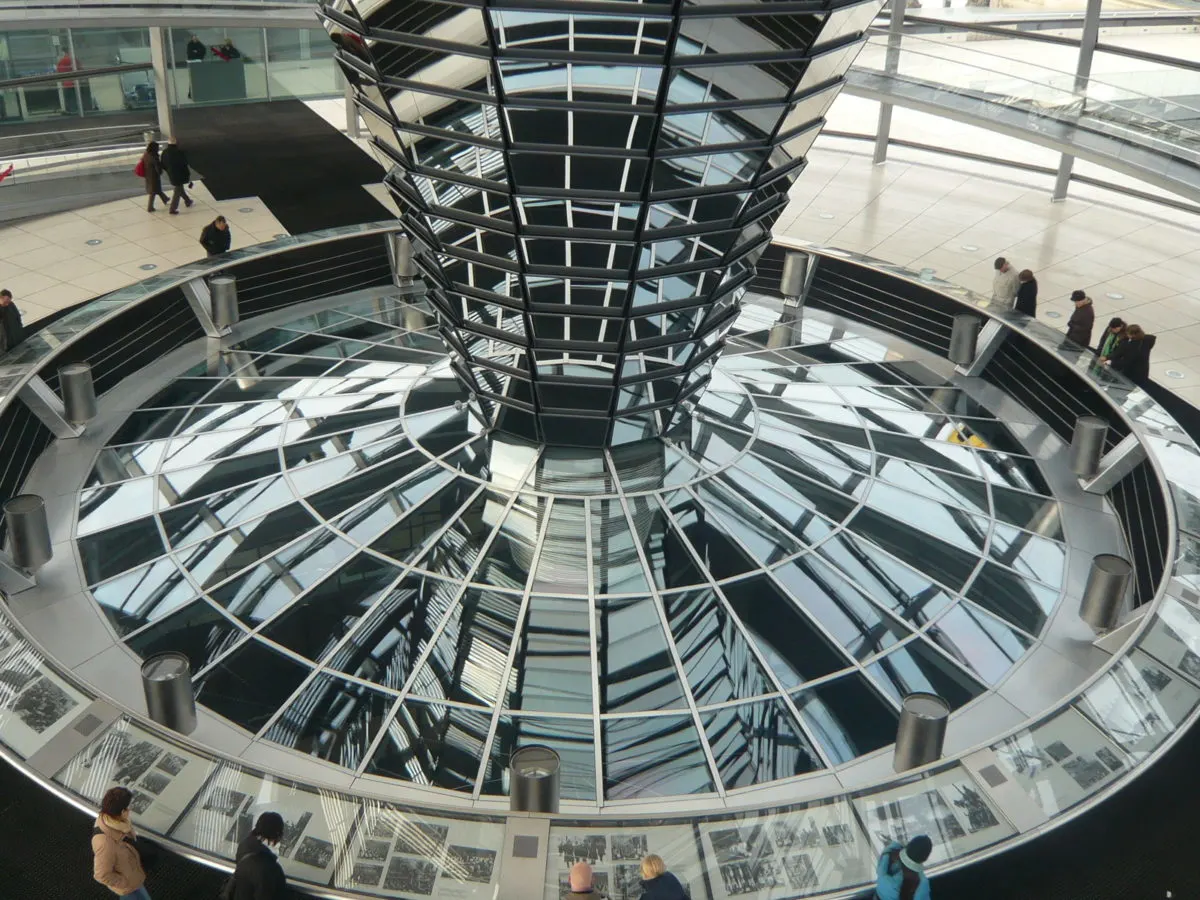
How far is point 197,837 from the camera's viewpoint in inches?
369

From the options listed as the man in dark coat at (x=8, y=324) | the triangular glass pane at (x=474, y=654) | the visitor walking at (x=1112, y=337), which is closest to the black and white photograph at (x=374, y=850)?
the triangular glass pane at (x=474, y=654)

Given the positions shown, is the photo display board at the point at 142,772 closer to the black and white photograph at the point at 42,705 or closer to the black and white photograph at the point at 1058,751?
the black and white photograph at the point at 42,705

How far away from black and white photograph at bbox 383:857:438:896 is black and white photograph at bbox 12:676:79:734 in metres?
3.34

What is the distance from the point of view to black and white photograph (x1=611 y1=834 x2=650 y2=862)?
902 centimetres

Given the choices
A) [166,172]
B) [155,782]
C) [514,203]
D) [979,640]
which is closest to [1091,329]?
[979,640]

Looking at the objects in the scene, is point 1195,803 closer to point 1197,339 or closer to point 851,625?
point 851,625

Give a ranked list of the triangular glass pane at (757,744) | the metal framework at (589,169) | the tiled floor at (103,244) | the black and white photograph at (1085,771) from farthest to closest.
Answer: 1. the tiled floor at (103,244)
2. the triangular glass pane at (757,744)
3. the metal framework at (589,169)
4. the black and white photograph at (1085,771)

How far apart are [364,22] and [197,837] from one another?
6854 millimetres

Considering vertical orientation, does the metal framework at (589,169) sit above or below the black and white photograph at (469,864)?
above

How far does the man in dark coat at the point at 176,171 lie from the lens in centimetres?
2561

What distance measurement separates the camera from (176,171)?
1012 inches

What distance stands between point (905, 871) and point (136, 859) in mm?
5332

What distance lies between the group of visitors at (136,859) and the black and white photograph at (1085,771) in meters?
6.23

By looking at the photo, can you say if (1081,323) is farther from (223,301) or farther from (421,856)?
(421,856)
